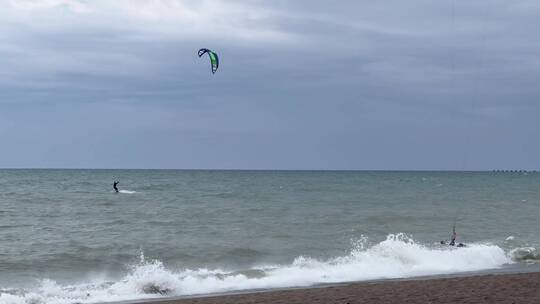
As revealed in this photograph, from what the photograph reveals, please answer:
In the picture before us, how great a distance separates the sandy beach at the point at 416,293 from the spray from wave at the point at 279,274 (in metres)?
1.75

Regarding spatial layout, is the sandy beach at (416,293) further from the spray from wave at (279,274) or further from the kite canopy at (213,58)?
the kite canopy at (213,58)

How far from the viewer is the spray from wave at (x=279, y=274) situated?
15.7m

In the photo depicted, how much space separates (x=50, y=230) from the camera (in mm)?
29203

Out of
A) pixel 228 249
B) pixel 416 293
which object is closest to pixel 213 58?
pixel 228 249

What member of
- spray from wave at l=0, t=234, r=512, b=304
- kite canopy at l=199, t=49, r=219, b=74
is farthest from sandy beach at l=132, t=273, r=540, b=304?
kite canopy at l=199, t=49, r=219, b=74

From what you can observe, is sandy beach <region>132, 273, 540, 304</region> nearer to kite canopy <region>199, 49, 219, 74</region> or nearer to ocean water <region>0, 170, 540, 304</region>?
ocean water <region>0, 170, 540, 304</region>

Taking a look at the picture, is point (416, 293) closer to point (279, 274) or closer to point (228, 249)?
point (279, 274)

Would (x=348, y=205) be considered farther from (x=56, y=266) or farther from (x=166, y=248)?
(x=56, y=266)

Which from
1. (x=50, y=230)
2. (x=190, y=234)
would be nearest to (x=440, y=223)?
(x=190, y=234)

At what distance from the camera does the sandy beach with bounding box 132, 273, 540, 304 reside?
12688mm

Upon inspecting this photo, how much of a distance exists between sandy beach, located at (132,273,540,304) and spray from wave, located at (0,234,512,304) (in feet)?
5.73

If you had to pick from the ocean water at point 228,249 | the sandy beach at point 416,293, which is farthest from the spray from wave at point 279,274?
the sandy beach at point 416,293

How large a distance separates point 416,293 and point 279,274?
5307mm

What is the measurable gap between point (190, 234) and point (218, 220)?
647cm
